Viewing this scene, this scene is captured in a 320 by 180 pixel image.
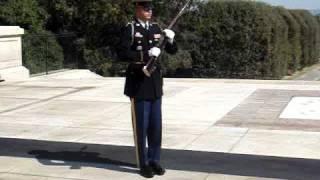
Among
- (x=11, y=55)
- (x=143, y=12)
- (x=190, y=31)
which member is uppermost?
(x=143, y=12)

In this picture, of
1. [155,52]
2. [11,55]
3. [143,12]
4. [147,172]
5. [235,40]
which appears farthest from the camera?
[235,40]

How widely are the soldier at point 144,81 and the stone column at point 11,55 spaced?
370 inches

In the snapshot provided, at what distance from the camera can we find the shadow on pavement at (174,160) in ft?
20.1

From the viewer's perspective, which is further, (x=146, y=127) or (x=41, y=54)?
(x=41, y=54)

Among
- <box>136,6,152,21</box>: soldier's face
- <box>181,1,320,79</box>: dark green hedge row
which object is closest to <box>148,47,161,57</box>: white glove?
<box>136,6,152,21</box>: soldier's face

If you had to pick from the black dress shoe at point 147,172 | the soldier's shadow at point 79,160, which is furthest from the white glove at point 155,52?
the soldier's shadow at point 79,160

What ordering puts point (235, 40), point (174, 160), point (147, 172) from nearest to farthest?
point (147, 172), point (174, 160), point (235, 40)

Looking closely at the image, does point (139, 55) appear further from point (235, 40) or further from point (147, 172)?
point (235, 40)

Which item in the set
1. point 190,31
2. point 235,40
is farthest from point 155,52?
point 190,31

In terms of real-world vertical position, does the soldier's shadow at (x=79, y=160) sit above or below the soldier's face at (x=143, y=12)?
below

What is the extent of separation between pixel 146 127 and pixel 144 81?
468 millimetres

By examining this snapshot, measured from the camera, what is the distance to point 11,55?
15555 mm

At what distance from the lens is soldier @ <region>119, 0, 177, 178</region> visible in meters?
5.70

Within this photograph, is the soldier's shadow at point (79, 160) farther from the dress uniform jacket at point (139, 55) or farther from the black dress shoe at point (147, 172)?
the dress uniform jacket at point (139, 55)
